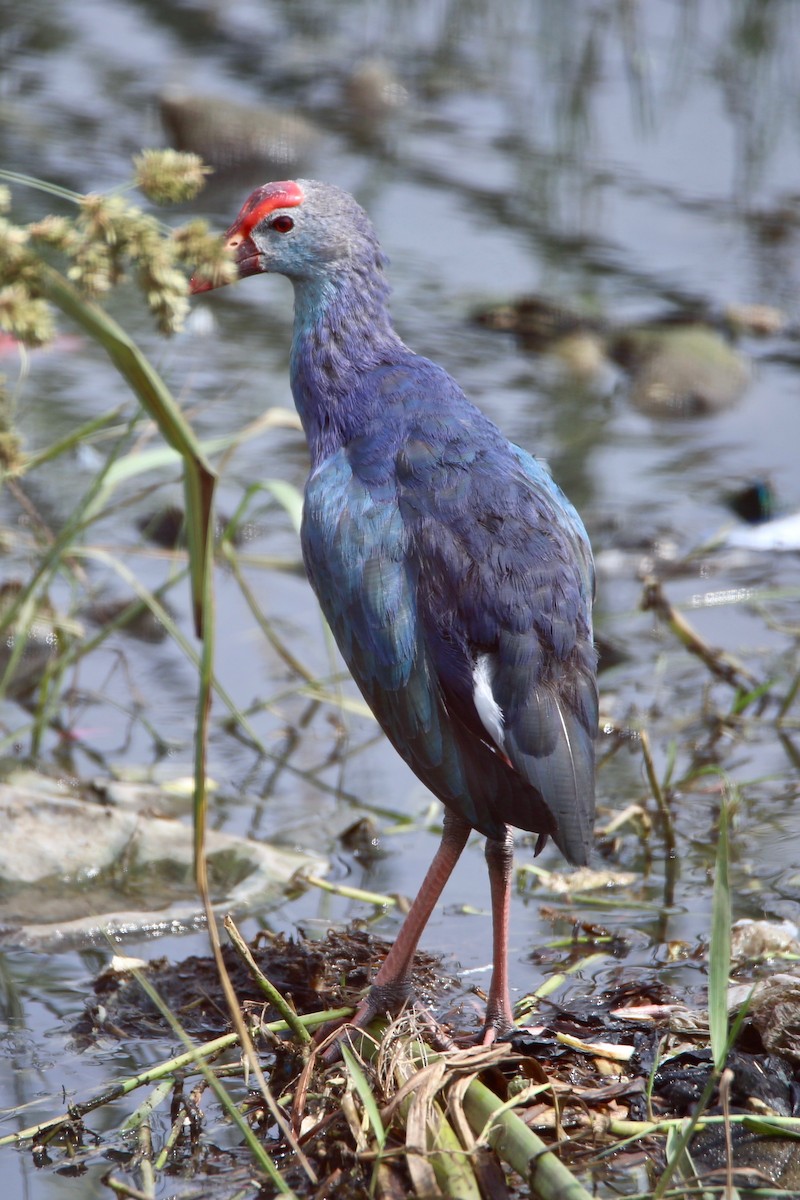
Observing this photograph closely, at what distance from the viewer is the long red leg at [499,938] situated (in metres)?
3.17

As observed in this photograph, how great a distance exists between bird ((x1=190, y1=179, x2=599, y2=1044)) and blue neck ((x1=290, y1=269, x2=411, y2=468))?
0.01 metres

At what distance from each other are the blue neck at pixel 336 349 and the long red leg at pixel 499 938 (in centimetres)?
94

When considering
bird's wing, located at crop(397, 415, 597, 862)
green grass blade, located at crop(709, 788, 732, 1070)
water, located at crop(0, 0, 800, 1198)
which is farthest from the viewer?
water, located at crop(0, 0, 800, 1198)

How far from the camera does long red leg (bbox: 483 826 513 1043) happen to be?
317cm

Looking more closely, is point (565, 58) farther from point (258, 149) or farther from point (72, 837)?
point (72, 837)

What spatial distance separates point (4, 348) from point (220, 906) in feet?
11.9

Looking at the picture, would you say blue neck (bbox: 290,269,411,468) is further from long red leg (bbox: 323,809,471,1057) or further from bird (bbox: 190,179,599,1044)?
long red leg (bbox: 323,809,471,1057)

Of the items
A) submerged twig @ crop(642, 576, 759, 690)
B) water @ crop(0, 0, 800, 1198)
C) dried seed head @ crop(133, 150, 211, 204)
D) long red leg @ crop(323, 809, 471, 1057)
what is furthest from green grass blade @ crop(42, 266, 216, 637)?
submerged twig @ crop(642, 576, 759, 690)

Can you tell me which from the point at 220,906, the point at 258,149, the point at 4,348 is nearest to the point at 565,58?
the point at 258,149

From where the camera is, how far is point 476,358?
295 inches

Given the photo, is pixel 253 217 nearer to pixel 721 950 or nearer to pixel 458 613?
pixel 458 613

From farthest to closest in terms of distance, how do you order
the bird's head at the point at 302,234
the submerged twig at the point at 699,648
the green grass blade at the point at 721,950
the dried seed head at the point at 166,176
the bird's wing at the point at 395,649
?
the submerged twig at the point at 699,648 < the bird's head at the point at 302,234 < the bird's wing at the point at 395,649 < the dried seed head at the point at 166,176 < the green grass blade at the point at 721,950

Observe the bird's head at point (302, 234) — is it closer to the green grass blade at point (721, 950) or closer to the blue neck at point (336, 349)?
the blue neck at point (336, 349)

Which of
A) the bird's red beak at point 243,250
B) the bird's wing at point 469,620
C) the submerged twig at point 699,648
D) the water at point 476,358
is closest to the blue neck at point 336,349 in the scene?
the bird's red beak at point 243,250
